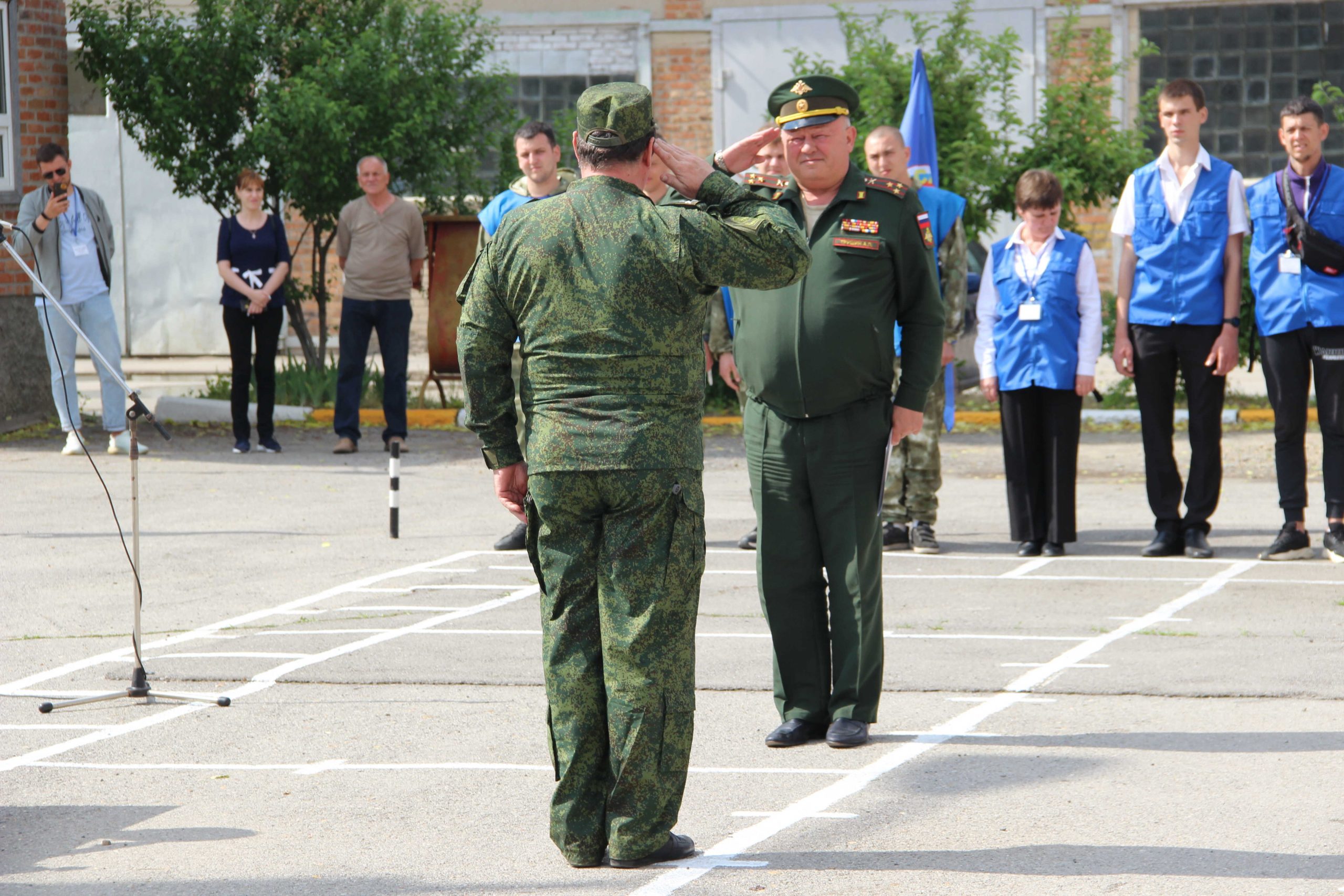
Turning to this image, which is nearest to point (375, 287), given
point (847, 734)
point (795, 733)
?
point (795, 733)

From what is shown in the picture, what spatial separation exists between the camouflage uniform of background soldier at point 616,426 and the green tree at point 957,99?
36.8 feet

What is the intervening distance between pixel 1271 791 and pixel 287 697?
3445 millimetres

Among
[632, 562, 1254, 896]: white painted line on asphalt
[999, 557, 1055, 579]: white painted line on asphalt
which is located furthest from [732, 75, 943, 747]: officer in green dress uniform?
[999, 557, 1055, 579]: white painted line on asphalt

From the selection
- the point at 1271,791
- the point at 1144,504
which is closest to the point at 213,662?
the point at 1271,791

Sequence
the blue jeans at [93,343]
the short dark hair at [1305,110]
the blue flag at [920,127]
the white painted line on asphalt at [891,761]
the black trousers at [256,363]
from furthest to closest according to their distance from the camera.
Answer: the black trousers at [256,363] < the blue jeans at [93,343] < the blue flag at [920,127] < the short dark hair at [1305,110] < the white painted line on asphalt at [891,761]

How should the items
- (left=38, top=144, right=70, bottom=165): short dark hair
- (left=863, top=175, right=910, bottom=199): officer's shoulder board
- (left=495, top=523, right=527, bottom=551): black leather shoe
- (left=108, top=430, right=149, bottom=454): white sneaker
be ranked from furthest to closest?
(left=108, top=430, right=149, bottom=454): white sneaker, (left=38, top=144, right=70, bottom=165): short dark hair, (left=495, top=523, right=527, bottom=551): black leather shoe, (left=863, top=175, right=910, bottom=199): officer's shoulder board

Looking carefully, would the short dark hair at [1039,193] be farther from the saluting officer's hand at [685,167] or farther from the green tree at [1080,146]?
the green tree at [1080,146]

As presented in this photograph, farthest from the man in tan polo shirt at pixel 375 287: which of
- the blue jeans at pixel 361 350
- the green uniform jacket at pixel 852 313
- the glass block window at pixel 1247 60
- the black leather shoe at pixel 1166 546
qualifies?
the glass block window at pixel 1247 60

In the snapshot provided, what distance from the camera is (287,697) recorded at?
21.1ft

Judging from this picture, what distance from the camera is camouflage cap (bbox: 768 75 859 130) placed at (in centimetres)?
570

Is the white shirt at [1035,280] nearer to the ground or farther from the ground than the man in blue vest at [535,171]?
nearer to the ground

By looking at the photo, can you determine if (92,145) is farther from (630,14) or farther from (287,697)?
(287,697)

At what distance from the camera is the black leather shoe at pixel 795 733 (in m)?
5.72

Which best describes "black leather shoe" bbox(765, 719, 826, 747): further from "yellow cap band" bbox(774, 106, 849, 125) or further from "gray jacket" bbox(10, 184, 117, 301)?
"gray jacket" bbox(10, 184, 117, 301)
